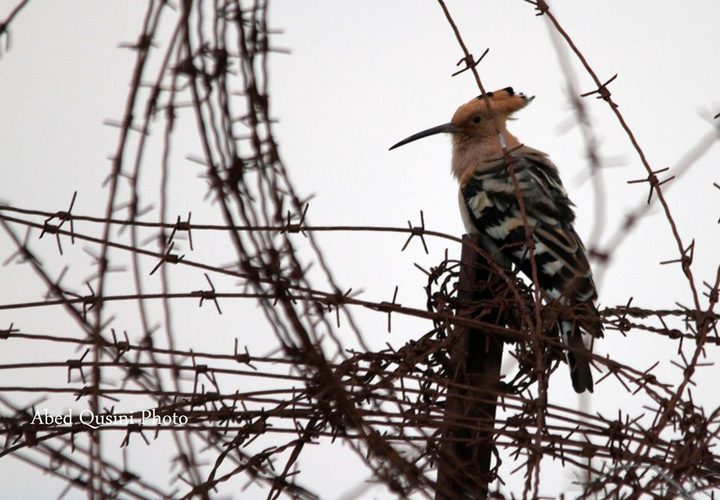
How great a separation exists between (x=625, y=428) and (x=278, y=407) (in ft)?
2.97

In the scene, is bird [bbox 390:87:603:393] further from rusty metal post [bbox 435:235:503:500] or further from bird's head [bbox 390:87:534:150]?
rusty metal post [bbox 435:235:503:500]

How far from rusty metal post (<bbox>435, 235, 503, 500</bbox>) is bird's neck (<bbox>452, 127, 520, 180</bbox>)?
7.51 ft

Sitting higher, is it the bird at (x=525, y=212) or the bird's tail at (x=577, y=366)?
the bird at (x=525, y=212)

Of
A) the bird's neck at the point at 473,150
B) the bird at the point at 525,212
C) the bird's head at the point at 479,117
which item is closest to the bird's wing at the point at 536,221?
the bird at the point at 525,212

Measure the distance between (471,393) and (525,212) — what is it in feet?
2.59

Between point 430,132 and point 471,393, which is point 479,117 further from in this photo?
point 471,393

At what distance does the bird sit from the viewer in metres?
3.28

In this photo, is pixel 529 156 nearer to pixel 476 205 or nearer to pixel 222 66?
pixel 476 205

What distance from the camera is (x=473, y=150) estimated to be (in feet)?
18.3

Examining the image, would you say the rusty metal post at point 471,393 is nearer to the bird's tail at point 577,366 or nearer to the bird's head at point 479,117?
the bird's tail at point 577,366

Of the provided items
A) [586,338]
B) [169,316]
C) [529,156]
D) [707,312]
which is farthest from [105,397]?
[529,156]

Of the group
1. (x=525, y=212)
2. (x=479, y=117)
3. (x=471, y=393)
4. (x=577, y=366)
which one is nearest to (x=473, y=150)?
(x=479, y=117)

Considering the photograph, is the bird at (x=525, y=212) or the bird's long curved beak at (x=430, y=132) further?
the bird's long curved beak at (x=430, y=132)

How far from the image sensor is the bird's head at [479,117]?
5.64 m
